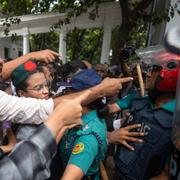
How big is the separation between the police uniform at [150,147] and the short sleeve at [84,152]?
27 centimetres

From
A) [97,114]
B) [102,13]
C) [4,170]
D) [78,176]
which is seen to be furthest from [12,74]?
[102,13]

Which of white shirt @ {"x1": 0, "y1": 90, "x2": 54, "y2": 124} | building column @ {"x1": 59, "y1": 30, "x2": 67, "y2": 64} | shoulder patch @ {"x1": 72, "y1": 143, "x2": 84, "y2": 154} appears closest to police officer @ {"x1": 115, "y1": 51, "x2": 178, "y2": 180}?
shoulder patch @ {"x1": 72, "y1": 143, "x2": 84, "y2": 154}

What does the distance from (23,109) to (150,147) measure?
84 cm

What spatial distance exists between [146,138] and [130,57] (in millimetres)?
1478

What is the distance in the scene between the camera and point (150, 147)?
6.47 feet

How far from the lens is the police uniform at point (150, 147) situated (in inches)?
76.4

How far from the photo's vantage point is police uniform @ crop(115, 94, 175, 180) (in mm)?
1940

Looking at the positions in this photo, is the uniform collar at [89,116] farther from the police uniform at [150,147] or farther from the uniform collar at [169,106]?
the uniform collar at [169,106]

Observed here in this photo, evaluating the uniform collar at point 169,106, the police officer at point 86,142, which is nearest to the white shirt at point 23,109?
the police officer at point 86,142

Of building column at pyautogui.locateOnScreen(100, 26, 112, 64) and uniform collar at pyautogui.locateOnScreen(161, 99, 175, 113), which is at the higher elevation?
uniform collar at pyautogui.locateOnScreen(161, 99, 175, 113)

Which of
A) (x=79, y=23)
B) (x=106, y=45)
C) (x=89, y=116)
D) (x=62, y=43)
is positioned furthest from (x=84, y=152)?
(x=62, y=43)

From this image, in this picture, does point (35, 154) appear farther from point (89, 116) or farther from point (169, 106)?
point (169, 106)

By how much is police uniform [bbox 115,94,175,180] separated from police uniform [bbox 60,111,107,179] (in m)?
0.19

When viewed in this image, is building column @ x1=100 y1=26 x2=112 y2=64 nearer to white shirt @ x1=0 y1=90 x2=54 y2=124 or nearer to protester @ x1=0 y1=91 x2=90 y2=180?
white shirt @ x1=0 y1=90 x2=54 y2=124
